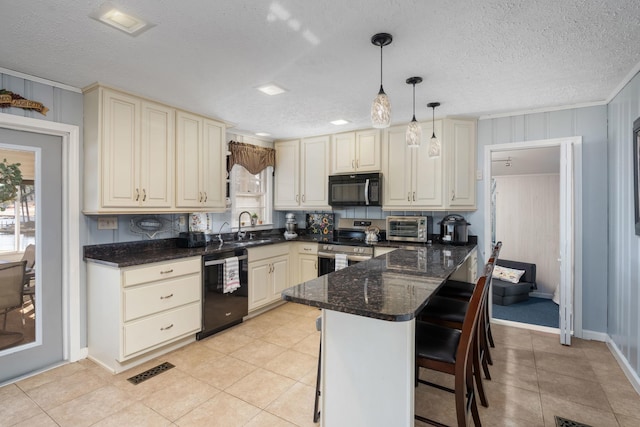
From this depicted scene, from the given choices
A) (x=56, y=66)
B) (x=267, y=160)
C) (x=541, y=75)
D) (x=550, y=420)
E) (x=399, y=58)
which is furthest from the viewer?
(x=267, y=160)

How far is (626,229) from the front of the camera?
267 centimetres

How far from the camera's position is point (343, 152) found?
4.38 meters

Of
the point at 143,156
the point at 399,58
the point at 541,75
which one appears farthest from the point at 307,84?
the point at 541,75

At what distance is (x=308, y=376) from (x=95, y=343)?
1905mm

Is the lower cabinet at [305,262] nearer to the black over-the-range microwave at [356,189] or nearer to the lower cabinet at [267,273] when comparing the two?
the lower cabinet at [267,273]

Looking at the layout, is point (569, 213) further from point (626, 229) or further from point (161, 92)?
point (161, 92)

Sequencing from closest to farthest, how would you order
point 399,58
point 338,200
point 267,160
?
point 399,58, point 338,200, point 267,160

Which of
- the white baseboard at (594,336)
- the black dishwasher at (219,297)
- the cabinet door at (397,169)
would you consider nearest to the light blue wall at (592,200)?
the white baseboard at (594,336)

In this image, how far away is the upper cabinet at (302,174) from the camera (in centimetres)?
454

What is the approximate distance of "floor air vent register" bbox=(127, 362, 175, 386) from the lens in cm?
250

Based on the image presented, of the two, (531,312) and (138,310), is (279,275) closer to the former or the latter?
(138,310)

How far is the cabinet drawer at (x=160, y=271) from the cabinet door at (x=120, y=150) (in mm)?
599

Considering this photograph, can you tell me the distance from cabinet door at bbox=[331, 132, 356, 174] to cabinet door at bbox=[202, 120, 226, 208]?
1494 millimetres

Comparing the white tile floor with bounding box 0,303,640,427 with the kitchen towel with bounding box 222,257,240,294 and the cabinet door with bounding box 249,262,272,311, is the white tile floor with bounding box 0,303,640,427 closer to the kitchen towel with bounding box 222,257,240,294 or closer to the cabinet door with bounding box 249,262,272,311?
the kitchen towel with bounding box 222,257,240,294
